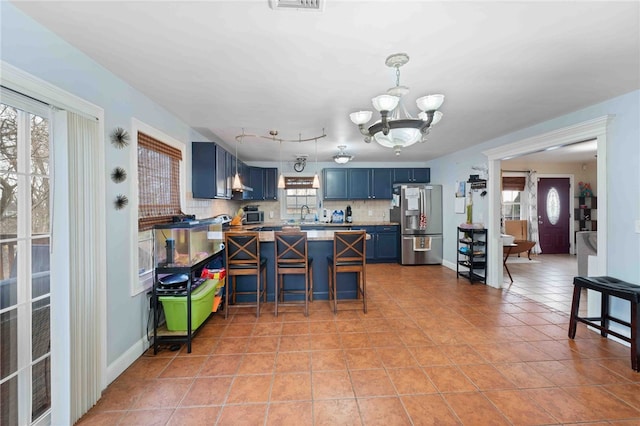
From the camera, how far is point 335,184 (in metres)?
6.41

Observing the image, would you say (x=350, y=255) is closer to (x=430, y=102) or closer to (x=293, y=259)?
(x=293, y=259)

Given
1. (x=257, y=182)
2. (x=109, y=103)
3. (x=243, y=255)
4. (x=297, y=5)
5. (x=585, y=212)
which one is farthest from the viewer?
(x=585, y=212)

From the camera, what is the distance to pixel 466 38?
168 centimetres

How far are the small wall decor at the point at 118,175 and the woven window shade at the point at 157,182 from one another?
0.76 ft

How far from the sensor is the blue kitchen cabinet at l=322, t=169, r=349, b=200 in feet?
21.0

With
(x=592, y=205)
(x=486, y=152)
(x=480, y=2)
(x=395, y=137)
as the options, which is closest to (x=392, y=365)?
(x=395, y=137)

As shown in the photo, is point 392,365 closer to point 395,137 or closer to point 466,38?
point 395,137

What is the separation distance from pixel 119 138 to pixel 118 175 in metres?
0.30

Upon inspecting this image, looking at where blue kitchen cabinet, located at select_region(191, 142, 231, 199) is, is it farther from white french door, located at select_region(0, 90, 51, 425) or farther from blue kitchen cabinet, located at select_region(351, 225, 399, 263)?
blue kitchen cabinet, located at select_region(351, 225, 399, 263)

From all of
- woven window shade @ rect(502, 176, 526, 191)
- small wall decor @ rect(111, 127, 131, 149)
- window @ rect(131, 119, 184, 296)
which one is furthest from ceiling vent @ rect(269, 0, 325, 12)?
woven window shade @ rect(502, 176, 526, 191)

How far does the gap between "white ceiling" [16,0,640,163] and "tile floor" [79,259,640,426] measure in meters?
2.33

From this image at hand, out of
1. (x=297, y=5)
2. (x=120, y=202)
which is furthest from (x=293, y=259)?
(x=297, y=5)

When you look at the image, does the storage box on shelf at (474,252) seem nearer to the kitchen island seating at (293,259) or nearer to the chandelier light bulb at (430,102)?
the kitchen island seating at (293,259)

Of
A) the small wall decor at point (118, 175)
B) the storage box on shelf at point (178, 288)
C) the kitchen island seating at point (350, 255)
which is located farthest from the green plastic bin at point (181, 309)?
the kitchen island seating at point (350, 255)
